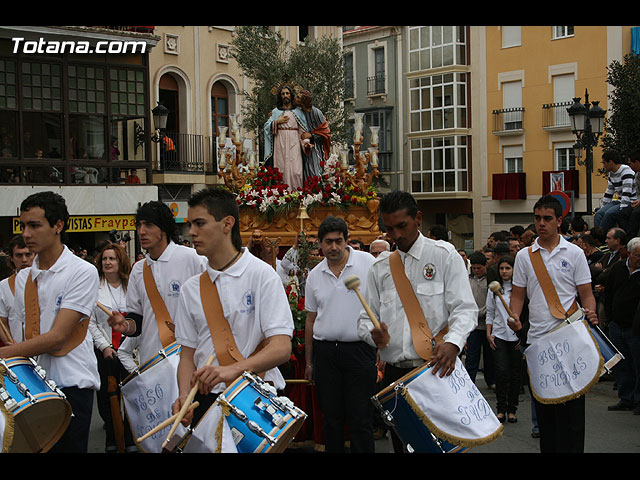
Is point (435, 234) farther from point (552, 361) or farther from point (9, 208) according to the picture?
point (9, 208)

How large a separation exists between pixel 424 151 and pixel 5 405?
41.3 m

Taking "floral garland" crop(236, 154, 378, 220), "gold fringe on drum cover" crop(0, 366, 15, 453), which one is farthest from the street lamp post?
"gold fringe on drum cover" crop(0, 366, 15, 453)

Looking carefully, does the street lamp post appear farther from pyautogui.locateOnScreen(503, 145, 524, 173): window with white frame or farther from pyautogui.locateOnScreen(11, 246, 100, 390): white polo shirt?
pyautogui.locateOnScreen(503, 145, 524, 173): window with white frame

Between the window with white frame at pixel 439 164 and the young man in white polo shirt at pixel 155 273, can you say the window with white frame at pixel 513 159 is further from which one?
the young man in white polo shirt at pixel 155 273

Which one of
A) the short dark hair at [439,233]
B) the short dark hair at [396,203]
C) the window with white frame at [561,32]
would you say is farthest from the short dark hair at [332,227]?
the window with white frame at [561,32]

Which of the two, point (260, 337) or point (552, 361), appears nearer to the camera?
point (260, 337)

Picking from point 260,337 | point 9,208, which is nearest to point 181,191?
point 9,208

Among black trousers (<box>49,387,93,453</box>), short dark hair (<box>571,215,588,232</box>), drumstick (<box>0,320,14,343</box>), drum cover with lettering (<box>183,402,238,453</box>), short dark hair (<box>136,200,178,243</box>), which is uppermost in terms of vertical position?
short dark hair (<box>136,200,178,243</box>)

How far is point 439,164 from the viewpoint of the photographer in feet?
145

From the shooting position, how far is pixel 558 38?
38250mm

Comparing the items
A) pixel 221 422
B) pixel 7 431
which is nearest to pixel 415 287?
pixel 221 422

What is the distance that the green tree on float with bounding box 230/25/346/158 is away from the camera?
32062 millimetres

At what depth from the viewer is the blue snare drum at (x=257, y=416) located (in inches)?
153

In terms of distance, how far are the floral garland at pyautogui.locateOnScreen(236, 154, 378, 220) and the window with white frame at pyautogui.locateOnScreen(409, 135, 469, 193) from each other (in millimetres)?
31137
